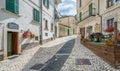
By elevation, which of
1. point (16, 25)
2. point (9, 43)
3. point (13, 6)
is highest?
point (13, 6)

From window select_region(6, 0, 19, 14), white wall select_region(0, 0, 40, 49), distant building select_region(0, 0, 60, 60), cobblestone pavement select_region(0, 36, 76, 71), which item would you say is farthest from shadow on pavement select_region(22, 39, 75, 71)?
window select_region(6, 0, 19, 14)

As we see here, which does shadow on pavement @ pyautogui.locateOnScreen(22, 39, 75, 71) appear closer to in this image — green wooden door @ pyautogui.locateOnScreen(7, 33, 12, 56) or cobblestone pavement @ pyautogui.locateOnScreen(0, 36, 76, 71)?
cobblestone pavement @ pyautogui.locateOnScreen(0, 36, 76, 71)

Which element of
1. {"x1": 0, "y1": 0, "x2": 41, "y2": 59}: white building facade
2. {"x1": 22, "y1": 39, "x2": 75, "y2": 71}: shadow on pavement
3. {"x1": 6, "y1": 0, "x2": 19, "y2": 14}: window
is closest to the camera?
{"x1": 22, "y1": 39, "x2": 75, "y2": 71}: shadow on pavement

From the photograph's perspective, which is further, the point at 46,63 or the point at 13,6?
the point at 13,6

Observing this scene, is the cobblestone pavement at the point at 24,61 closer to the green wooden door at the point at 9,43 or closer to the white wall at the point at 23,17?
the green wooden door at the point at 9,43

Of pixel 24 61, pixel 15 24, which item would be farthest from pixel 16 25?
pixel 24 61

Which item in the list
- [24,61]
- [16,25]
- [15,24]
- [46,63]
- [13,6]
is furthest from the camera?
[16,25]

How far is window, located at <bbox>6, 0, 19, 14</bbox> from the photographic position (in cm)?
924

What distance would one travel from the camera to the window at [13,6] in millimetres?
9241

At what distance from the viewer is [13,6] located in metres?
9.75

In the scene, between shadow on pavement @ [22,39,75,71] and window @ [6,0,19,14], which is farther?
window @ [6,0,19,14]

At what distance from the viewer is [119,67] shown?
6.62m

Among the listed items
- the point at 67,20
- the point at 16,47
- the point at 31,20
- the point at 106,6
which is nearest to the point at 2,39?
the point at 16,47

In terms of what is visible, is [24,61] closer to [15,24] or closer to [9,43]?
[9,43]
